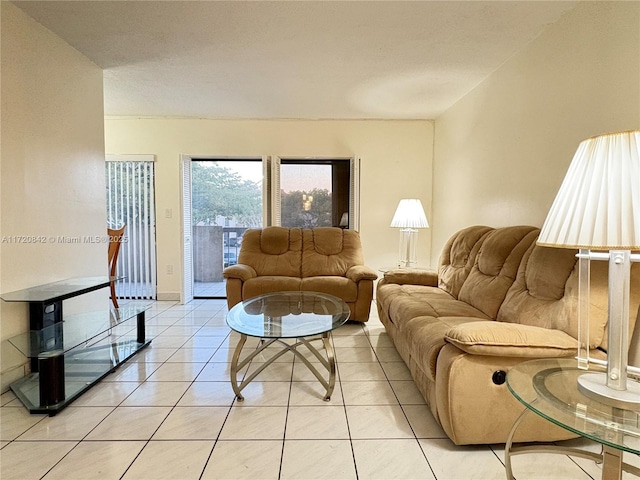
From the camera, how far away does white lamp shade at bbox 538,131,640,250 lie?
0.95 metres

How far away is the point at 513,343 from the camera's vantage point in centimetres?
143

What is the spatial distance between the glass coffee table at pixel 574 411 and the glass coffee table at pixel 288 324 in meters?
1.04

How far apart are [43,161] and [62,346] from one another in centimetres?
135

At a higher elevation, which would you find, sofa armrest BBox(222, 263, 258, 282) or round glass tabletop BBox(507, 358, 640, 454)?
sofa armrest BBox(222, 263, 258, 282)

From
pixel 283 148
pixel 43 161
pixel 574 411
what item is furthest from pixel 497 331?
pixel 283 148

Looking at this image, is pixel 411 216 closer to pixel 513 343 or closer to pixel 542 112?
pixel 542 112

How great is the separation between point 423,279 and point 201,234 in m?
3.25

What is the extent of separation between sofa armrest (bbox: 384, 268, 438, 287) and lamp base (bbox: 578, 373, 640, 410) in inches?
77.8

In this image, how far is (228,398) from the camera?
2.04 metres

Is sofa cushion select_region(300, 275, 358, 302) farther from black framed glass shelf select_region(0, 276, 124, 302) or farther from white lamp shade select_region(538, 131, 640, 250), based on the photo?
white lamp shade select_region(538, 131, 640, 250)

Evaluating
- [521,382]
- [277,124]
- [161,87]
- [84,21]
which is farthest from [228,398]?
[277,124]

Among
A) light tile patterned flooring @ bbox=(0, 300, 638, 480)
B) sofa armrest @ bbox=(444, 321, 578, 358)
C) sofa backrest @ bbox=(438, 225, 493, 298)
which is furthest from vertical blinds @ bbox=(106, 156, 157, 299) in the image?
sofa armrest @ bbox=(444, 321, 578, 358)

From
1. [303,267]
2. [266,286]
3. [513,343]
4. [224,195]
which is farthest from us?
[224,195]

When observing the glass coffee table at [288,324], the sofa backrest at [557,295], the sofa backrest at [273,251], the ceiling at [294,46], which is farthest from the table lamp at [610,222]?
the sofa backrest at [273,251]
